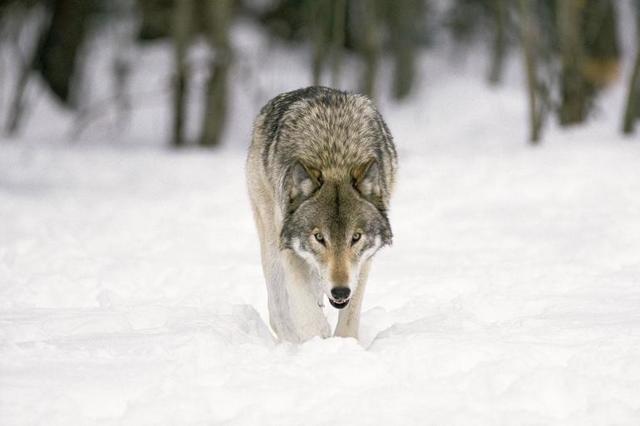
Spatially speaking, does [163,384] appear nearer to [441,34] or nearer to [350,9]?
[350,9]

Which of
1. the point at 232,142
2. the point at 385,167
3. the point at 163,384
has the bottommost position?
the point at 232,142

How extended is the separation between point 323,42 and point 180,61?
377 cm

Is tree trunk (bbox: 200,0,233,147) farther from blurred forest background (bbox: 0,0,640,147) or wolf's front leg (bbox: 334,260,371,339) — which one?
wolf's front leg (bbox: 334,260,371,339)

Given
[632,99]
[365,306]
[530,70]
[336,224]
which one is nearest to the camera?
[336,224]

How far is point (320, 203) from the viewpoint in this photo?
16.9 ft

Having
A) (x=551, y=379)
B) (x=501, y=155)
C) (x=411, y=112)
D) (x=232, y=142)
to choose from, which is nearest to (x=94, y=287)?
(x=551, y=379)

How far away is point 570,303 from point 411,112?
1830cm

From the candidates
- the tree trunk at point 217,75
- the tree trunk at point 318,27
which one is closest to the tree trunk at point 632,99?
the tree trunk at point 318,27

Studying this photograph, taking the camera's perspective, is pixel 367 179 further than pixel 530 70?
No

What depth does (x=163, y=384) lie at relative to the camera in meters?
4.16

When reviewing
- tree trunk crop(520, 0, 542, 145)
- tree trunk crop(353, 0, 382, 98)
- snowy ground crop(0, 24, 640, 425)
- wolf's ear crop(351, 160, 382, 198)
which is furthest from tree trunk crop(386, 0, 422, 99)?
wolf's ear crop(351, 160, 382, 198)

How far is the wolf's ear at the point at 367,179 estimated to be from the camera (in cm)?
525

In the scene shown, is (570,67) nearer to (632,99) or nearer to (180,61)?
(632,99)

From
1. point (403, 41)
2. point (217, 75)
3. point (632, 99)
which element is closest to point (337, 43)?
point (217, 75)
